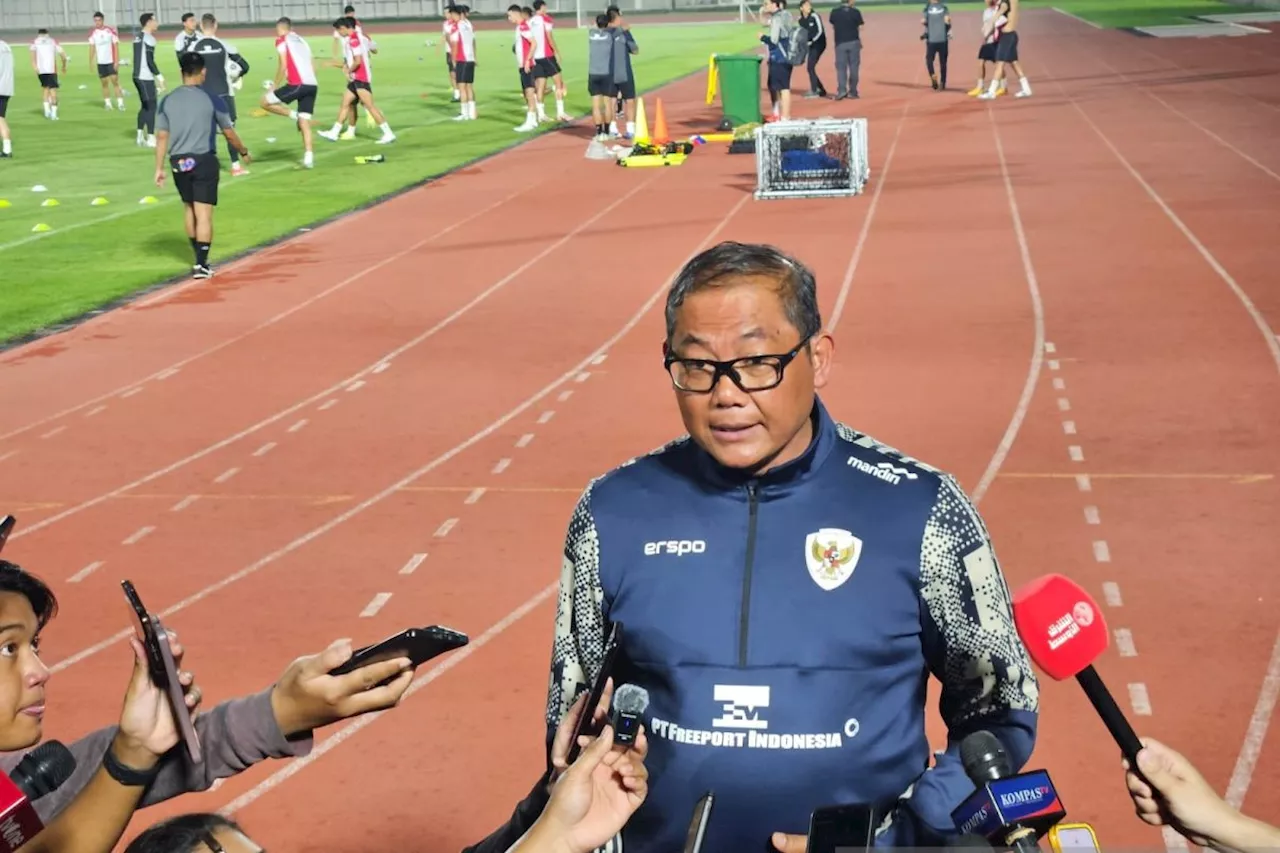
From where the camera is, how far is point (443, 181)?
24531mm

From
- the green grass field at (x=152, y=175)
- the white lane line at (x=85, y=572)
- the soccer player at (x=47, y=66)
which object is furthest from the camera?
the soccer player at (x=47, y=66)

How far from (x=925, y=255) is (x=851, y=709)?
1464 cm

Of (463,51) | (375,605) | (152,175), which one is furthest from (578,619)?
(463,51)

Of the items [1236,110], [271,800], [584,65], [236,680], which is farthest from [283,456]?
[584,65]

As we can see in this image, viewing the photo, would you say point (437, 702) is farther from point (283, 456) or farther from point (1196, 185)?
point (1196, 185)

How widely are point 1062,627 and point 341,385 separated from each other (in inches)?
422

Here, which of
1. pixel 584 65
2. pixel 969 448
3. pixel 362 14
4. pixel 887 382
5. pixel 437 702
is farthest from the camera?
pixel 362 14

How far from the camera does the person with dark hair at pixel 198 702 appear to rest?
3328 mm

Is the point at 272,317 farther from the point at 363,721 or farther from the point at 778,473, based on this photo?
the point at 778,473

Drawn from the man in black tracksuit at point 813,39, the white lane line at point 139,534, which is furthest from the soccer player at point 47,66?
the white lane line at point 139,534

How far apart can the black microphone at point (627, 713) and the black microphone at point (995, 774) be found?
53 cm

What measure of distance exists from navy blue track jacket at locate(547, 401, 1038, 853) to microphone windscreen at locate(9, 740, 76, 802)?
3.69ft

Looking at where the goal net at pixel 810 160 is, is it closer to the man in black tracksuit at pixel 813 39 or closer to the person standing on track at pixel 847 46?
the person standing on track at pixel 847 46

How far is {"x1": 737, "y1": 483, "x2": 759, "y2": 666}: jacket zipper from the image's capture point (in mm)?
3406
